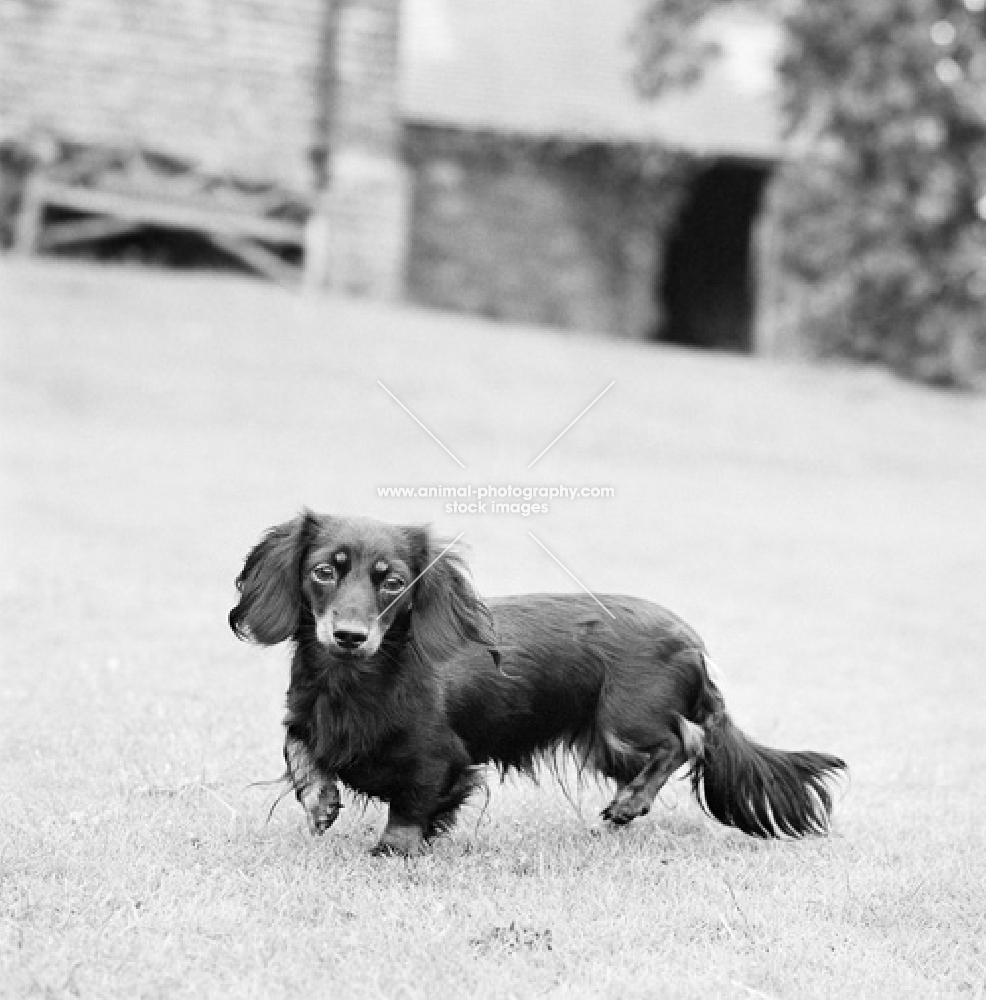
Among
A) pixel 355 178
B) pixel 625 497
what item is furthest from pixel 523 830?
pixel 355 178

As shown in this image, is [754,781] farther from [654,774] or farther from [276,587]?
[276,587]

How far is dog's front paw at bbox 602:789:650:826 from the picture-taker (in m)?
4.77

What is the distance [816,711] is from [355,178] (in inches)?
658

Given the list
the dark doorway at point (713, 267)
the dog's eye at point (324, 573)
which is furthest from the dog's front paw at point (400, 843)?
the dark doorway at point (713, 267)

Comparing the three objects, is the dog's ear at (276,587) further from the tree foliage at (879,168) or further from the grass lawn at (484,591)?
the tree foliage at (879,168)

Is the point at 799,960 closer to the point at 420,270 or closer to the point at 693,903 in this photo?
the point at 693,903

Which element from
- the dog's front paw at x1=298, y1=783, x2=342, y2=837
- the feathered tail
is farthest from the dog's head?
the feathered tail

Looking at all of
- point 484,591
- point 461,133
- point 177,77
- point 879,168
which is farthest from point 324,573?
point 879,168

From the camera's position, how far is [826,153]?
23.6 metres

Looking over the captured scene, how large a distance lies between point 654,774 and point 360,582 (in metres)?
1.22

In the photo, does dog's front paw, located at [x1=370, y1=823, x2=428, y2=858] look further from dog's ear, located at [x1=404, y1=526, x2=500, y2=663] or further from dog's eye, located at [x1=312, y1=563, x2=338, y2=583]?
dog's eye, located at [x1=312, y1=563, x2=338, y2=583]

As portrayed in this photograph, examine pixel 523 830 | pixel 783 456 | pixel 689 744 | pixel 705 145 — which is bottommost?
pixel 783 456

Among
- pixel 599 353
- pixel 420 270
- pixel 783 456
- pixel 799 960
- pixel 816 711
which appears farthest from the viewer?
pixel 420 270

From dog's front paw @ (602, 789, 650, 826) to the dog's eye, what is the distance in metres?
1.24
